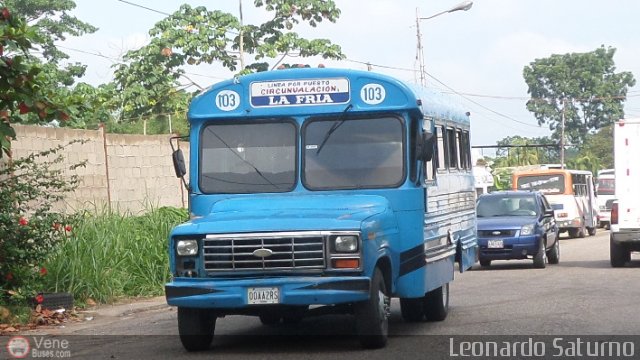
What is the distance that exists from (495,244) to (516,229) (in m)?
0.55

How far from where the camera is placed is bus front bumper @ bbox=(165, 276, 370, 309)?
34.4 feet

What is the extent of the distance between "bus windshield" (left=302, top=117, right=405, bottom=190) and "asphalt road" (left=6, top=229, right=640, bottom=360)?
1604mm

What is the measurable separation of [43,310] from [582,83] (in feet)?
305

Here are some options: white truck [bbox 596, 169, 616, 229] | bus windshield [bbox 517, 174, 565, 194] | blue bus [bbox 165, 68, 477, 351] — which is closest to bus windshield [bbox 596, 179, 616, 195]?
white truck [bbox 596, 169, 616, 229]

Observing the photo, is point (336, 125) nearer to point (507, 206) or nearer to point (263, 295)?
point (263, 295)

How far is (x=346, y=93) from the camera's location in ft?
39.5

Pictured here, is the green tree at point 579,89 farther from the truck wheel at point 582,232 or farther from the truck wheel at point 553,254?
the truck wheel at point 553,254

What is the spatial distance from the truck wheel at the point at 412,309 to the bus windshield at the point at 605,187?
3920cm

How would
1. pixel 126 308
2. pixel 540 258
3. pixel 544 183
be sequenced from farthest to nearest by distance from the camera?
pixel 544 183, pixel 540 258, pixel 126 308

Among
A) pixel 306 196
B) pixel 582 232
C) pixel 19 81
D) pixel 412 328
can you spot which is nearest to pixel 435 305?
pixel 412 328

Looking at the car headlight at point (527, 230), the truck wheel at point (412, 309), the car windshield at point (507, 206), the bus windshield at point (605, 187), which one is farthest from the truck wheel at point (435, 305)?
the bus windshield at point (605, 187)

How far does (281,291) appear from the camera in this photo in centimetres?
1054

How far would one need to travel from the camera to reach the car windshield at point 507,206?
1021 inches

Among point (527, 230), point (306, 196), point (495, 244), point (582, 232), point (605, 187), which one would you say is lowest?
point (582, 232)
